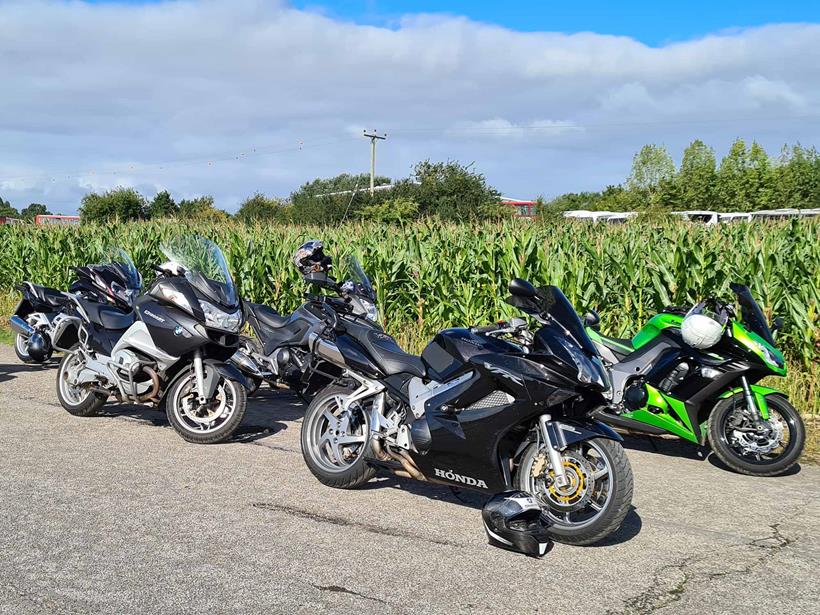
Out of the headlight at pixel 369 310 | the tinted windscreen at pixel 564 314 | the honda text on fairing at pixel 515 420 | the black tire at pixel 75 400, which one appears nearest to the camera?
the honda text on fairing at pixel 515 420

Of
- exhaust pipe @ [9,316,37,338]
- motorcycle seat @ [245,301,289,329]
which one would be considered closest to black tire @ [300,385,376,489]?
motorcycle seat @ [245,301,289,329]

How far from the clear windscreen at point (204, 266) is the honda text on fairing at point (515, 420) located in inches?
88.4

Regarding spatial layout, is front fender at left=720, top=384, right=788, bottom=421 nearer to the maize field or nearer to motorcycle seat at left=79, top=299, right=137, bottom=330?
the maize field

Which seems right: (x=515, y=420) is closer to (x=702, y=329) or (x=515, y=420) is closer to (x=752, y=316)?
(x=702, y=329)

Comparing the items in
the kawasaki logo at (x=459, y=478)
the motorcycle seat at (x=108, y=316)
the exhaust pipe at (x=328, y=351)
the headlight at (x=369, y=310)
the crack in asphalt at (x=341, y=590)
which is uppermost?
the headlight at (x=369, y=310)

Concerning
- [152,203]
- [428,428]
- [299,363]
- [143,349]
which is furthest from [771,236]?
[152,203]

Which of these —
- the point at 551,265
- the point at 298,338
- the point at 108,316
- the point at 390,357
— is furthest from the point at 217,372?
the point at 551,265

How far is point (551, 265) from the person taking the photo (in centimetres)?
1087

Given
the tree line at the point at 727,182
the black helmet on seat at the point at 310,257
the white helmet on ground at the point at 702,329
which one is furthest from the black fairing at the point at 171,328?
the tree line at the point at 727,182

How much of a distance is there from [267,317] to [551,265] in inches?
157

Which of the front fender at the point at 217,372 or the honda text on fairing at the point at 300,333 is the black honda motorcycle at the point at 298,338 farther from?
the front fender at the point at 217,372

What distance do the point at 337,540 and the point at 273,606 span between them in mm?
965

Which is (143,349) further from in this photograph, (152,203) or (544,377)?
(152,203)

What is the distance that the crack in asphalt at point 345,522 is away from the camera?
4.86 metres
